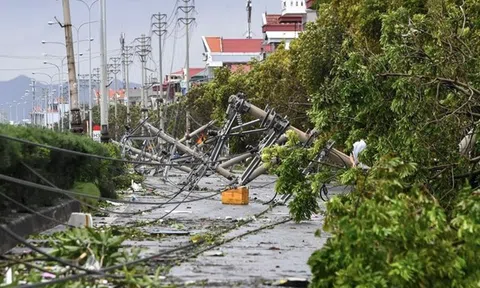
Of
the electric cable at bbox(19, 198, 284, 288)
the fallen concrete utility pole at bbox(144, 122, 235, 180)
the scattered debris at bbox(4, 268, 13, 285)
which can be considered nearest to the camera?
the electric cable at bbox(19, 198, 284, 288)

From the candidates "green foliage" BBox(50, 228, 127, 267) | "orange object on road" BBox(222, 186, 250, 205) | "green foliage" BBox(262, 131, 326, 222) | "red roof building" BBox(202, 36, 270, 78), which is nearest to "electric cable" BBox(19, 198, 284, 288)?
"green foliage" BBox(50, 228, 127, 267)

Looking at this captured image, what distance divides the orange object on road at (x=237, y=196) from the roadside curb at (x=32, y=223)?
6.77 meters

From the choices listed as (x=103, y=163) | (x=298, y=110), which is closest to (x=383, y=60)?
(x=103, y=163)

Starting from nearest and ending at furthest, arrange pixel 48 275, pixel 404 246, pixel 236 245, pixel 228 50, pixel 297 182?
pixel 404 246 < pixel 48 275 < pixel 236 245 < pixel 297 182 < pixel 228 50

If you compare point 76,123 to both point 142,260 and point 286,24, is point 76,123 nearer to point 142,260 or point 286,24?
point 142,260

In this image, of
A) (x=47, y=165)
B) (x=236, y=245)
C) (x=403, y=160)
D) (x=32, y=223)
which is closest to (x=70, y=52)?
(x=47, y=165)

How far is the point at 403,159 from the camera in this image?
12867 millimetres

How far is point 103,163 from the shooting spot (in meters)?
26.8

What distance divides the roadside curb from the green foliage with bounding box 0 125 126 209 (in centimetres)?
23

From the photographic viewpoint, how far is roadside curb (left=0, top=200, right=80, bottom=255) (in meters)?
13.9

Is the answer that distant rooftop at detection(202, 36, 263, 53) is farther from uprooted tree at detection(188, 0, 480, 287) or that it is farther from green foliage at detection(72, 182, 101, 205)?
uprooted tree at detection(188, 0, 480, 287)

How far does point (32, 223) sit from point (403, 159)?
6.63m

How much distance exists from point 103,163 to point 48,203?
777 centimetres

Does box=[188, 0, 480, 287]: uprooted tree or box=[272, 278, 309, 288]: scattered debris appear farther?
box=[272, 278, 309, 288]: scattered debris
